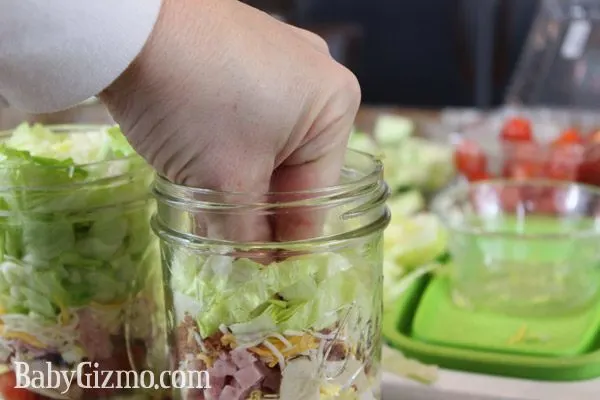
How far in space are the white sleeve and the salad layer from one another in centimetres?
12

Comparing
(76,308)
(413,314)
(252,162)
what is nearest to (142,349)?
(76,308)

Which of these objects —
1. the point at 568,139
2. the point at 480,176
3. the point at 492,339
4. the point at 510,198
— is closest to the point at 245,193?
the point at 492,339

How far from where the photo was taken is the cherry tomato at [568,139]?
1.15 m

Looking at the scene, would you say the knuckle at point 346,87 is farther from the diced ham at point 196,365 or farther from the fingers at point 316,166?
the diced ham at point 196,365

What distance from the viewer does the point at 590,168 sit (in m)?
1.07

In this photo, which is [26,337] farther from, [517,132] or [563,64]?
[563,64]

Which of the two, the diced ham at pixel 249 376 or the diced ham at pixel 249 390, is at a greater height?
the diced ham at pixel 249 376

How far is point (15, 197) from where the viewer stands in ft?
1.52

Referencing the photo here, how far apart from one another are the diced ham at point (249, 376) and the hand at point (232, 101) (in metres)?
0.07

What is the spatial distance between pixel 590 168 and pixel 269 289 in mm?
790

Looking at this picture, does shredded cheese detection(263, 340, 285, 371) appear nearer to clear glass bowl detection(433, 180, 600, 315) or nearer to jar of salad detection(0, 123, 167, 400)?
jar of salad detection(0, 123, 167, 400)

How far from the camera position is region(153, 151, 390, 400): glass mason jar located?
1.35ft

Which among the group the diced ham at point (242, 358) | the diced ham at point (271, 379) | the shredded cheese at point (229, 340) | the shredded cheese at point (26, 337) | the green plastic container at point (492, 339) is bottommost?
the green plastic container at point (492, 339)

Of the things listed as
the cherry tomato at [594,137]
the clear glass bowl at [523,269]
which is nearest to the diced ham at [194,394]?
the clear glass bowl at [523,269]
